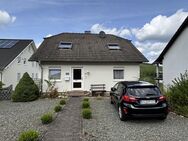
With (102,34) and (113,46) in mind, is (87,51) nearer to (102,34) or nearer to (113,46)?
(113,46)

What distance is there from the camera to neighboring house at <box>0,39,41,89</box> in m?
26.7

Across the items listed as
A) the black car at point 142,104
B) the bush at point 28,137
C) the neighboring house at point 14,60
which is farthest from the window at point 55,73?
the bush at point 28,137

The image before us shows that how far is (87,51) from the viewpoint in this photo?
75.5 feet

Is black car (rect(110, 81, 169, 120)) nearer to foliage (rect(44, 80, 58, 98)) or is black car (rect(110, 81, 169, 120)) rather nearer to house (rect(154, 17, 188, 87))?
house (rect(154, 17, 188, 87))

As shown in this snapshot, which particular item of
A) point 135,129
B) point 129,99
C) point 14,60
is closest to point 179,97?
point 129,99

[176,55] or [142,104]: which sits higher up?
[176,55]

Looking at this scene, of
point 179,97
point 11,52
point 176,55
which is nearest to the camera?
point 179,97

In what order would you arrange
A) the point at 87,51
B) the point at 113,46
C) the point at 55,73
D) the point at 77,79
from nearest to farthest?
the point at 55,73 → the point at 77,79 → the point at 87,51 → the point at 113,46

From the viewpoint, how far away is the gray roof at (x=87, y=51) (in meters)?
21.5

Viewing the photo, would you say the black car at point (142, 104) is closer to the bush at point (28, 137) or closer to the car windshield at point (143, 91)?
the car windshield at point (143, 91)

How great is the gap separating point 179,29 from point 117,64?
7092 mm

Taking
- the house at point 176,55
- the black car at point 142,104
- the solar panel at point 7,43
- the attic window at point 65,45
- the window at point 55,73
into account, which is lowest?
the black car at point 142,104

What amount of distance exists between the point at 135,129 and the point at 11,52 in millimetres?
23734

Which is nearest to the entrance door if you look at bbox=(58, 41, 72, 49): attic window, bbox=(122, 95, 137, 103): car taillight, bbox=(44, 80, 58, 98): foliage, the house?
bbox=(44, 80, 58, 98): foliage
